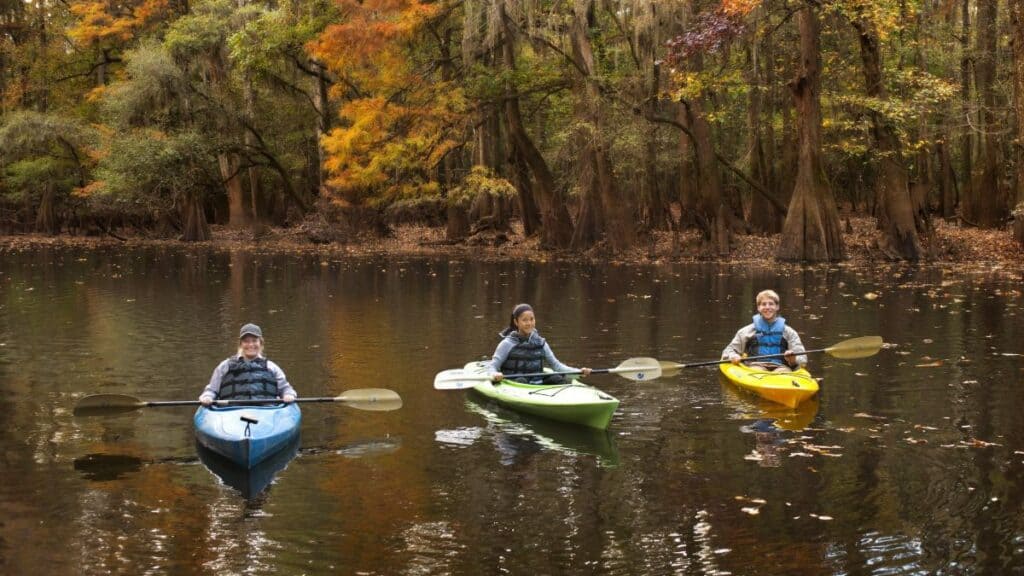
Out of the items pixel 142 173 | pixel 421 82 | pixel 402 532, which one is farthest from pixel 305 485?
pixel 142 173

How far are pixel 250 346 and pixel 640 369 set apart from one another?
4.21 meters

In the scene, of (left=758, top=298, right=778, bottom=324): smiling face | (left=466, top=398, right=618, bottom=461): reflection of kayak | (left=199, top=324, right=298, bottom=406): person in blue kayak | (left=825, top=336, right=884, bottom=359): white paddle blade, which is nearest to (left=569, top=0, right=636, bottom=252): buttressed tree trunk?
(left=825, top=336, right=884, bottom=359): white paddle blade

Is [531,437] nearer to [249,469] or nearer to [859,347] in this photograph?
[249,469]

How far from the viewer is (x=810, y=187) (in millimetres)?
27844

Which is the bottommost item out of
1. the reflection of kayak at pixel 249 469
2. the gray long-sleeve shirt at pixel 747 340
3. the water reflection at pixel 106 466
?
the reflection of kayak at pixel 249 469

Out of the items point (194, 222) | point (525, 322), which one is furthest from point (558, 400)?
point (194, 222)

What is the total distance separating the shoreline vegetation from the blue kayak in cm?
2153

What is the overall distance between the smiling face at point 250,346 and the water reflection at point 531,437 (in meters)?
1.87

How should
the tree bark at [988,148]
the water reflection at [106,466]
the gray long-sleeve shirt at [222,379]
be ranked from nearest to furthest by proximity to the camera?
1. the water reflection at [106,466]
2. the gray long-sleeve shirt at [222,379]
3. the tree bark at [988,148]

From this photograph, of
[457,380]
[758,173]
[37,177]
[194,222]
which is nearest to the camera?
[457,380]

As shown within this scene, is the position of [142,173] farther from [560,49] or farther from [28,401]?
[28,401]

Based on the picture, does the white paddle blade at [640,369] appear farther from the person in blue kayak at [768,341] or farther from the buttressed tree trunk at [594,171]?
the buttressed tree trunk at [594,171]

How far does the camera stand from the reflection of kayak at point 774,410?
10.1 metres

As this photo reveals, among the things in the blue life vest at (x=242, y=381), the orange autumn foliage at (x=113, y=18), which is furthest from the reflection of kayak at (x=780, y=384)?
the orange autumn foliage at (x=113, y=18)
